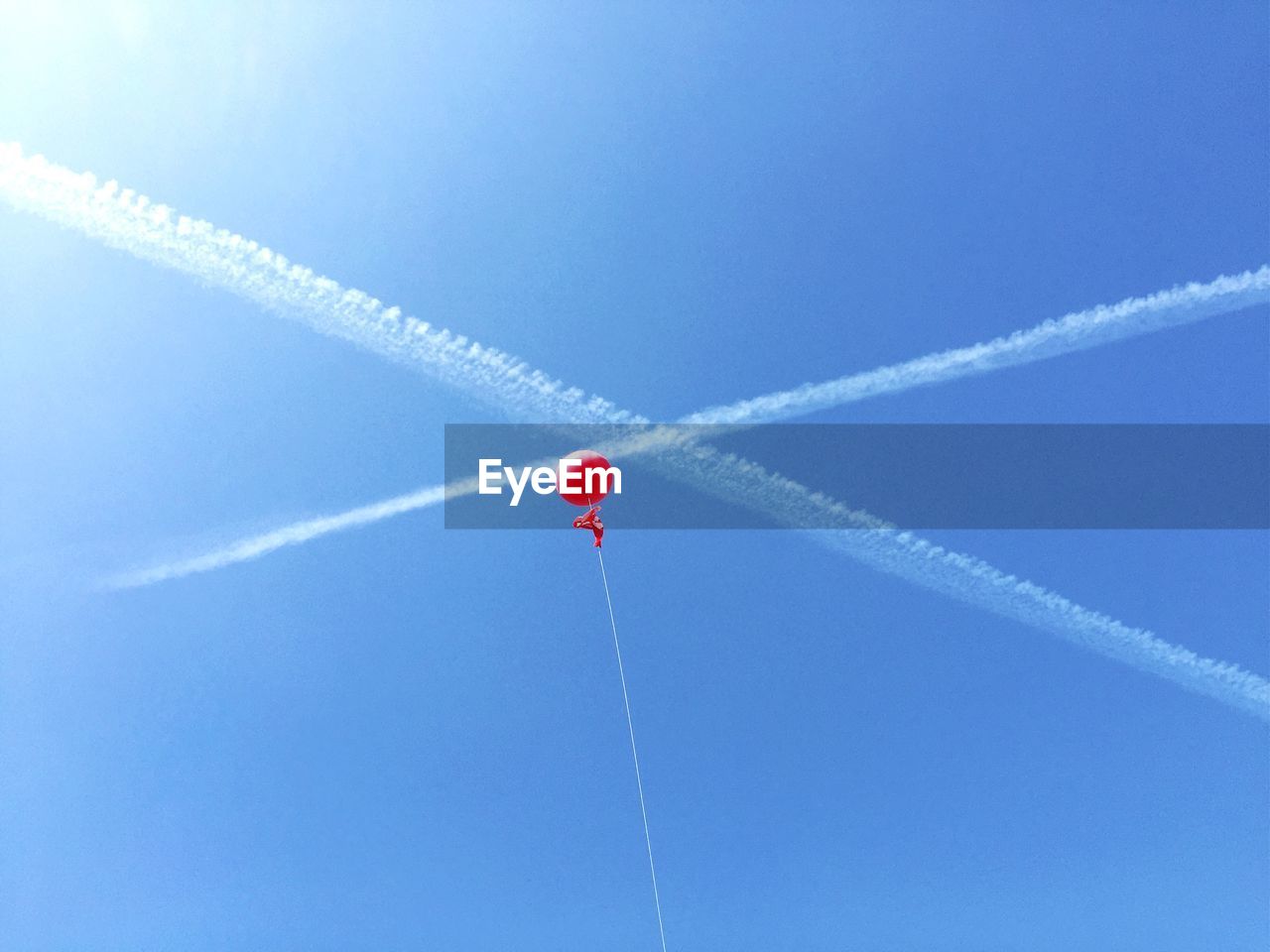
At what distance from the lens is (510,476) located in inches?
718

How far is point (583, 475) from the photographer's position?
1747 cm

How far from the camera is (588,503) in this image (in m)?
18.1

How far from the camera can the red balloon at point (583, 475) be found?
1744cm

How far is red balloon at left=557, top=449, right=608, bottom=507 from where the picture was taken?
17438 mm

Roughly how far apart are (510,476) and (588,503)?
204 cm
